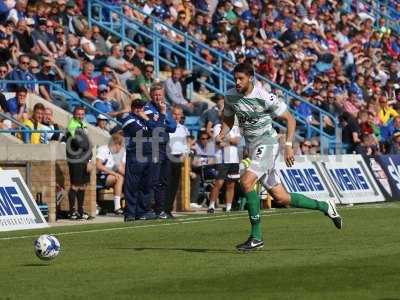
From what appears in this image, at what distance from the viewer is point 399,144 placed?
102 feet

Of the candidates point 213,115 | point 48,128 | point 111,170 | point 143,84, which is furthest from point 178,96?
point 48,128

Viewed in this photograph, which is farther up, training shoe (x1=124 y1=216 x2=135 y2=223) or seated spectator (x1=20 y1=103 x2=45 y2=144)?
seated spectator (x1=20 y1=103 x2=45 y2=144)

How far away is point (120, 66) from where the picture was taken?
27.9m

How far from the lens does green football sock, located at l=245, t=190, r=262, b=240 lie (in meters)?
15.1

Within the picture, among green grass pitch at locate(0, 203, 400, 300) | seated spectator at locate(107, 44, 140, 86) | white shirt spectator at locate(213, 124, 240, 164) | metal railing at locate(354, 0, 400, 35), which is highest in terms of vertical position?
metal railing at locate(354, 0, 400, 35)

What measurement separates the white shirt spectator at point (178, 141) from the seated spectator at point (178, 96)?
3148mm

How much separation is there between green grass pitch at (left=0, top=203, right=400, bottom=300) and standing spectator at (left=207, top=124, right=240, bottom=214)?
4.19m

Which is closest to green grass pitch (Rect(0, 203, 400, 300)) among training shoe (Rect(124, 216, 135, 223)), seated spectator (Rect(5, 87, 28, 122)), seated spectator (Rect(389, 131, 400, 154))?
training shoe (Rect(124, 216, 135, 223))

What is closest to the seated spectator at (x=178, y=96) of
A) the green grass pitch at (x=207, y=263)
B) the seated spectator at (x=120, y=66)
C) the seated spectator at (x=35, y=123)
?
the seated spectator at (x=120, y=66)

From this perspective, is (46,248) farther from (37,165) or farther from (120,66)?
(120,66)

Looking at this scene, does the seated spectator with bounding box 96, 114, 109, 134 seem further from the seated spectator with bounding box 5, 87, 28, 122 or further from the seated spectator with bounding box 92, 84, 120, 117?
the seated spectator with bounding box 5, 87, 28, 122

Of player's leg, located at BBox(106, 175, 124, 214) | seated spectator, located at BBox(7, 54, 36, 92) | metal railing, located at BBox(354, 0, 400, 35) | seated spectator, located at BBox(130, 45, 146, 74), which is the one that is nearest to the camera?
player's leg, located at BBox(106, 175, 124, 214)

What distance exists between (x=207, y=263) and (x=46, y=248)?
5.68ft

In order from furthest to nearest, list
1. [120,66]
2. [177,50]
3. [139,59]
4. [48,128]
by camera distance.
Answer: [177,50]
[139,59]
[120,66]
[48,128]
